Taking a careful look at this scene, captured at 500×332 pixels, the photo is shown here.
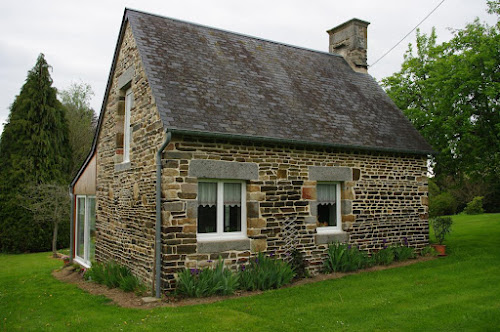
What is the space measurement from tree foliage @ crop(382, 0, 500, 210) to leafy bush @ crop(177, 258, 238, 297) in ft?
25.0

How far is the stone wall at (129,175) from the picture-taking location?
29.7 ft

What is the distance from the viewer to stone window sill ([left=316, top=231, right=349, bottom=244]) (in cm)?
1034

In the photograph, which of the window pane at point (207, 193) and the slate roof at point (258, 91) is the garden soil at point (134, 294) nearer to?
the window pane at point (207, 193)

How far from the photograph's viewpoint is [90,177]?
12852 mm

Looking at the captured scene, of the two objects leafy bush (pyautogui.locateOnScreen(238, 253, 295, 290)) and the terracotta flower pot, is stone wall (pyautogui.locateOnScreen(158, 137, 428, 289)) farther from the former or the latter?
the terracotta flower pot

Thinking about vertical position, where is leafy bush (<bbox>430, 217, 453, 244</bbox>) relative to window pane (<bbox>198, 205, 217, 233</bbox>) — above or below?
below

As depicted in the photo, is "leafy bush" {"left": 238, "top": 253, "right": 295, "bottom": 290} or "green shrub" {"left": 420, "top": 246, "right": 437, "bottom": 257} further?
"green shrub" {"left": 420, "top": 246, "right": 437, "bottom": 257}

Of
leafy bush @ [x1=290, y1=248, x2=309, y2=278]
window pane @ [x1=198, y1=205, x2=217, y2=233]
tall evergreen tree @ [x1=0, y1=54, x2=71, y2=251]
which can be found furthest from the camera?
tall evergreen tree @ [x1=0, y1=54, x2=71, y2=251]

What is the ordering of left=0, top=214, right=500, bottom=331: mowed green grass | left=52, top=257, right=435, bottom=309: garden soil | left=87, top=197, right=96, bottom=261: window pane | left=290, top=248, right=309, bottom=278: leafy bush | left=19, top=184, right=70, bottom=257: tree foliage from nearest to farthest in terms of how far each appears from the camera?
left=0, top=214, right=500, bottom=331: mowed green grass, left=52, top=257, right=435, bottom=309: garden soil, left=290, top=248, right=309, bottom=278: leafy bush, left=87, top=197, right=96, bottom=261: window pane, left=19, top=184, right=70, bottom=257: tree foliage

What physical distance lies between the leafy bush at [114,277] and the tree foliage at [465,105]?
9086 millimetres

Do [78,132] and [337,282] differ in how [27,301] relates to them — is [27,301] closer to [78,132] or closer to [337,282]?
[337,282]

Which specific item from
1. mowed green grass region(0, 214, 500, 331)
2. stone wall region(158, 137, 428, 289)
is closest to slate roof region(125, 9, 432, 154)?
stone wall region(158, 137, 428, 289)

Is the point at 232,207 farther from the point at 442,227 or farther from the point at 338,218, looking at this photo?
the point at 442,227

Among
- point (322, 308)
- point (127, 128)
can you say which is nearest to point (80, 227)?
point (127, 128)
